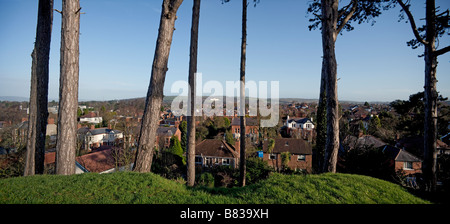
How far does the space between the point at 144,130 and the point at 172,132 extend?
28.0 metres

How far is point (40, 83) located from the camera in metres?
5.93

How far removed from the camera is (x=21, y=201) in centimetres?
300

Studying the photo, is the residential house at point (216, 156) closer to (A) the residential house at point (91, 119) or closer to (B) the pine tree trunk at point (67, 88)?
(B) the pine tree trunk at point (67, 88)

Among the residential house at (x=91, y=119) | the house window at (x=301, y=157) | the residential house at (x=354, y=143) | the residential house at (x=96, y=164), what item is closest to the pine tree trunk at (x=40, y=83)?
the residential house at (x=96, y=164)

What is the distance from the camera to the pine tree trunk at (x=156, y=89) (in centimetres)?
505

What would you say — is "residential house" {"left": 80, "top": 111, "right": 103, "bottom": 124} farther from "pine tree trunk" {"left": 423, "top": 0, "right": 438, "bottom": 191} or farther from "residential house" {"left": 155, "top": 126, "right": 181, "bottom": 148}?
"pine tree trunk" {"left": 423, "top": 0, "right": 438, "bottom": 191}

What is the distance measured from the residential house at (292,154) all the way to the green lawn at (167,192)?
16.4m

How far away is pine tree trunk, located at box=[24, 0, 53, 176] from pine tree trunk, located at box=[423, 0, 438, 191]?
12.5 metres

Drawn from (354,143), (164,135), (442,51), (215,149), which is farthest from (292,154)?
(164,135)

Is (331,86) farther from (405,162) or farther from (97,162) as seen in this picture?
(97,162)

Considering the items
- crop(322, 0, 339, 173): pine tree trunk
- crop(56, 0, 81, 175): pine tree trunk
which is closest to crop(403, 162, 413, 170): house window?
crop(322, 0, 339, 173): pine tree trunk
